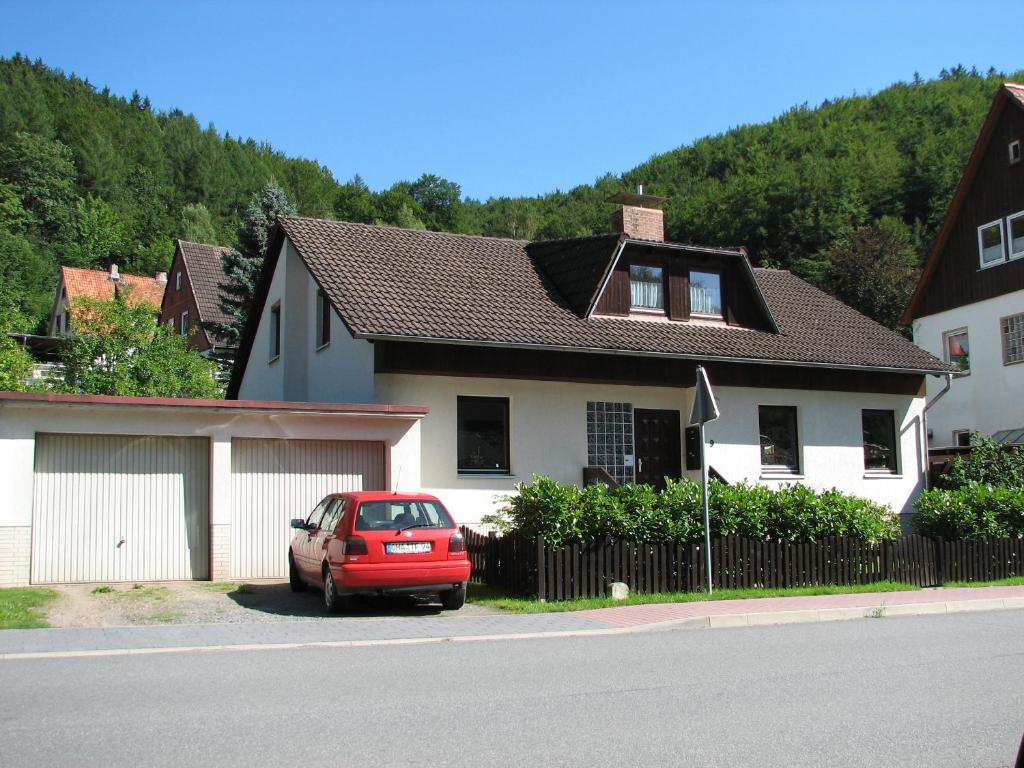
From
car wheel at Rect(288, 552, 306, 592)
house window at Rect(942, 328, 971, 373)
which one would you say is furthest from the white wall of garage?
house window at Rect(942, 328, 971, 373)

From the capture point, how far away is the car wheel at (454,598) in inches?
515

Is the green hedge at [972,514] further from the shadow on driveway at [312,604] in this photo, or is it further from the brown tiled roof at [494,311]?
the shadow on driveway at [312,604]

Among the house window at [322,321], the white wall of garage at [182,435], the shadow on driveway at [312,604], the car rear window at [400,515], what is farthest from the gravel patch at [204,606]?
the house window at [322,321]

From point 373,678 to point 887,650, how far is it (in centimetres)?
521

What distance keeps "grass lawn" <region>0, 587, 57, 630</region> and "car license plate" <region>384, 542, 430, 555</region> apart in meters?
4.01

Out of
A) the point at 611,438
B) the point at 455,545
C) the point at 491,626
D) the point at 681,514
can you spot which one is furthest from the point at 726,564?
the point at 611,438

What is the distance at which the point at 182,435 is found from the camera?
51.5 feet

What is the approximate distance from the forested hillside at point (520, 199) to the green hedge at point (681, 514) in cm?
3628

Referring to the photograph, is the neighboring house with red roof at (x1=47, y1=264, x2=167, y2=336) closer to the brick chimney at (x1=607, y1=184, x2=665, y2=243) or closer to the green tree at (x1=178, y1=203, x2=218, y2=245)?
the green tree at (x1=178, y1=203, x2=218, y2=245)

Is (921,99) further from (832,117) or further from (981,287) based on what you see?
(981,287)

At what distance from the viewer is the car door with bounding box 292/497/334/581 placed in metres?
13.8

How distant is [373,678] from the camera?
8.41m

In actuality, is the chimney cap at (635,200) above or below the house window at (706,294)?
above

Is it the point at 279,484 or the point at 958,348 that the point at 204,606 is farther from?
the point at 958,348
